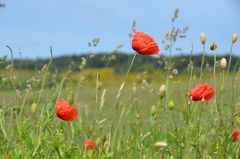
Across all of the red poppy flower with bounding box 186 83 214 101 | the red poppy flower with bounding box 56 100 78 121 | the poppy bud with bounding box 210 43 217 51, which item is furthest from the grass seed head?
the red poppy flower with bounding box 56 100 78 121

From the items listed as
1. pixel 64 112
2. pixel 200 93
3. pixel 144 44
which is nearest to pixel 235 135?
pixel 200 93

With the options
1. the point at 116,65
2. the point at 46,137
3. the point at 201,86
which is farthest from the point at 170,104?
the point at 116,65

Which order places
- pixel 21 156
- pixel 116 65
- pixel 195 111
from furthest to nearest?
pixel 116 65
pixel 195 111
pixel 21 156

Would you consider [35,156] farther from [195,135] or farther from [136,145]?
[195,135]

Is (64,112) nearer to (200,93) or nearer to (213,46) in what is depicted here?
(200,93)

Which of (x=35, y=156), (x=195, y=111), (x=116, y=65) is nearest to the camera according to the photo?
(x=35, y=156)

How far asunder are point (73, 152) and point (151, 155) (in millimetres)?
554

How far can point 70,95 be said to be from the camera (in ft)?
7.30

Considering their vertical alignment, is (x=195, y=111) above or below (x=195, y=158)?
above

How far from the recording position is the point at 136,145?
2414mm

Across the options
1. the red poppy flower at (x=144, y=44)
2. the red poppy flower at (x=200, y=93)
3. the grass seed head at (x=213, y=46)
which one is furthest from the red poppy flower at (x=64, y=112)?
the grass seed head at (x=213, y=46)

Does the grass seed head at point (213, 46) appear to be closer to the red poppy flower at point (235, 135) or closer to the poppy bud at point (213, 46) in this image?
the poppy bud at point (213, 46)

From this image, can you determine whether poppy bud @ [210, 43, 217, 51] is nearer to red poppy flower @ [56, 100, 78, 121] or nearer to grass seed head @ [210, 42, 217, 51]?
grass seed head @ [210, 42, 217, 51]

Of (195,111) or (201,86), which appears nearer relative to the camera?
(201,86)
